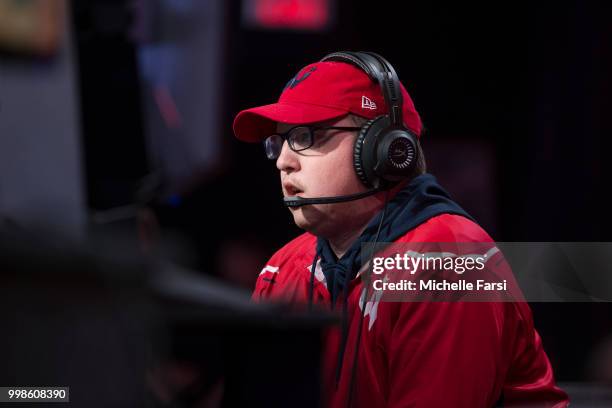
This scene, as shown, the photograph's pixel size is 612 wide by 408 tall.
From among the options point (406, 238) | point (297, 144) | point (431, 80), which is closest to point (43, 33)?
point (297, 144)

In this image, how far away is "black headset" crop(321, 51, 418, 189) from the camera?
4.64 feet

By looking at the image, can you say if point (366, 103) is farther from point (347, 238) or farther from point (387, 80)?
point (347, 238)

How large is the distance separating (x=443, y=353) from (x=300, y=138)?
1.63 feet

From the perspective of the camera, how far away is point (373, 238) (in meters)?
1.43

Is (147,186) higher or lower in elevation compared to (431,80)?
lower

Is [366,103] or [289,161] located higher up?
[366,103]

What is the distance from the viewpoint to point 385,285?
136 centimetres

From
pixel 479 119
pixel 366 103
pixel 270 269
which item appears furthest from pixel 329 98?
pixel 479 119

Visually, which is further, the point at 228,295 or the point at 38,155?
the point at 38,155

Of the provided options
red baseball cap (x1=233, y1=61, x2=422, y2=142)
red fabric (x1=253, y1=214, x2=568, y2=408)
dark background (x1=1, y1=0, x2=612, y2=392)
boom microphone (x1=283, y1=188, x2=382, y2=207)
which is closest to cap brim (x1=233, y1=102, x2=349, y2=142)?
red baseball cap (x1=233, y1=61, x2=422, y2=142)

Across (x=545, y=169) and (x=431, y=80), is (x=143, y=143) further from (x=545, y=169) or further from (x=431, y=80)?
(x=545, y=169)

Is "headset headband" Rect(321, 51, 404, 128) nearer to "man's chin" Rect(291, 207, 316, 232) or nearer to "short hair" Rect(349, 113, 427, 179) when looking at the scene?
"short hair" Rect(349, 113, 427, 179)

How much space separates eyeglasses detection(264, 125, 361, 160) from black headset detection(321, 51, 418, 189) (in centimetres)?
5

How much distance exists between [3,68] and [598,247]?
189cm
